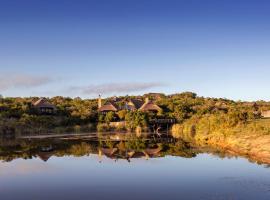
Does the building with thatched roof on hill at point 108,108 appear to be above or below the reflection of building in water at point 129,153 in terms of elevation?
above

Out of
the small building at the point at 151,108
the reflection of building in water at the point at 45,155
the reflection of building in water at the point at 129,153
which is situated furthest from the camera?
the small building at the point at 151,108

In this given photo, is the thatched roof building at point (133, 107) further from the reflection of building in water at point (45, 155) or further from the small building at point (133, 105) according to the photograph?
the reflection of building in water at point (45, 155)

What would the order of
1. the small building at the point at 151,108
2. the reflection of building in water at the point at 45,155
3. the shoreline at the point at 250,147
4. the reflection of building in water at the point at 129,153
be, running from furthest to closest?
the small building at the point at 151,108 → the reflection of building in water at the point at 129,153 → the reflection of building in water at the point at 45,155 → the shoreline at the point at 250,147

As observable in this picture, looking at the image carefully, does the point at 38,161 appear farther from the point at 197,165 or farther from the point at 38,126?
the point at 38,126

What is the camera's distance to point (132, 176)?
22.3 metres

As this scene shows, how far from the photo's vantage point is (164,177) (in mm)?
21609

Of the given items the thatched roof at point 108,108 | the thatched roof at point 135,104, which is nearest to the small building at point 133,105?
the thatched roof at point 135,104

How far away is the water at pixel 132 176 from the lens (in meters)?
17.1

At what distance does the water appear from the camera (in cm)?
1706

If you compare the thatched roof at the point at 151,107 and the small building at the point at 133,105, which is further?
the small building at the point at 133,105

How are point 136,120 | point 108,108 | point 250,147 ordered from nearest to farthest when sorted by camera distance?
point 250,147, point 136,120, point 108,108

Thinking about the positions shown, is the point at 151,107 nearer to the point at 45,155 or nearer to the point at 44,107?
the point at 44,107

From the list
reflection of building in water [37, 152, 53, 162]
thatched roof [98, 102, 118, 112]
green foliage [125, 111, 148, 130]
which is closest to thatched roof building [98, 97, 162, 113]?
thatched roof [98, 102, 118, 112]

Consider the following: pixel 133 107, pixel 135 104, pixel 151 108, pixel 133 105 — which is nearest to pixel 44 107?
pixel 133 107
